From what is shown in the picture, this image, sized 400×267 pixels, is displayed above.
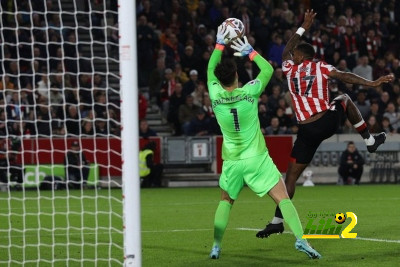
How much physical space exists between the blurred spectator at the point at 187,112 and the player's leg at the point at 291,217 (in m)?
15.8

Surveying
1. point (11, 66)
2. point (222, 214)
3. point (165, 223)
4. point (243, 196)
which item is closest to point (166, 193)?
point (243, 196)

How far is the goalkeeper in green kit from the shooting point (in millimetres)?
10391

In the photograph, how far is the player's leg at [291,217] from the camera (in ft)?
33.6

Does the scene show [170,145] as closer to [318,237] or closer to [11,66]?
[11,66]

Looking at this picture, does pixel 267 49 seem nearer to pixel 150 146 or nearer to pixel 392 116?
pixel 392 116

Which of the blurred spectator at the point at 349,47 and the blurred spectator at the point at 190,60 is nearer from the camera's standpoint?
the blurred spectator at the point at 190,60

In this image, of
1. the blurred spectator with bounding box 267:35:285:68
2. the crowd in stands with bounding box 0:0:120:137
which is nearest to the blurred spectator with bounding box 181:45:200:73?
the blurred spectator with bounding box 267:35:285:68

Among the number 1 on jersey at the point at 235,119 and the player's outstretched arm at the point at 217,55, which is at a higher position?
the player's outstretched arm at the point at 217,55

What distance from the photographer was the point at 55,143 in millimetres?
24219

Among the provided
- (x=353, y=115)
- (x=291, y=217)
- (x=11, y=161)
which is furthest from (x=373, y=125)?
(x=291, y=217)

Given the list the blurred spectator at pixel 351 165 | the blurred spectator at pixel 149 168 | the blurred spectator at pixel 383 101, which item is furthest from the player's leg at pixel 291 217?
the blurred spectator at pixel 383 101

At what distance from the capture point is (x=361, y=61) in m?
28.5

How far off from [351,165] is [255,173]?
15.3m

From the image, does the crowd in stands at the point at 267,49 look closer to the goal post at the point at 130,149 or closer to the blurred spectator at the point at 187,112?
the blurred spectator at the point at 187,112
